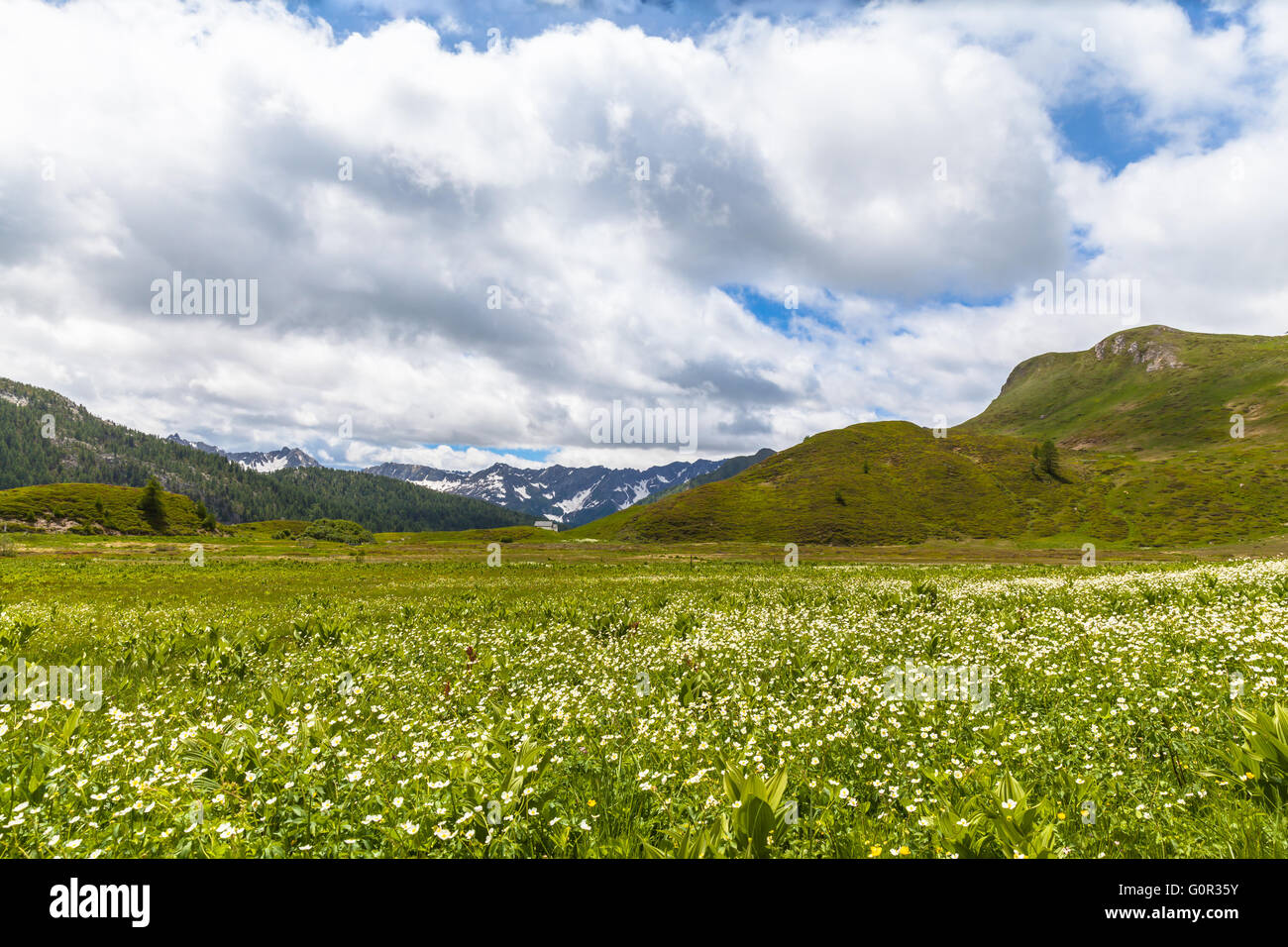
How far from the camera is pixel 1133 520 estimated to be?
441 feet

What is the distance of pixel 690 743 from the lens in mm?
7062

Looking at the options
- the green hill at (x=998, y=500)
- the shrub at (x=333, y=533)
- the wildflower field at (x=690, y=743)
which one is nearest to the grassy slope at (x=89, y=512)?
the shrub at (x=333, y=533)

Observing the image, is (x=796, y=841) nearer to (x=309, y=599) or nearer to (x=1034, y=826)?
(x=1034, y=826)

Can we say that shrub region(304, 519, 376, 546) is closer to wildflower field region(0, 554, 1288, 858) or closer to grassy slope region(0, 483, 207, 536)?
grassy slope region(0, 483, 207, 536)

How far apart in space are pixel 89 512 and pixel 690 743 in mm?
228260

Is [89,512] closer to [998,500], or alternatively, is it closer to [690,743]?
[690,743]

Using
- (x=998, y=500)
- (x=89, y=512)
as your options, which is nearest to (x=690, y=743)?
(x=998, y=500)

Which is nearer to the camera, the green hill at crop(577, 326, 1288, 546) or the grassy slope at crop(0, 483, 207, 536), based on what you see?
the green hill at crop(577, 326, 1288, 546)

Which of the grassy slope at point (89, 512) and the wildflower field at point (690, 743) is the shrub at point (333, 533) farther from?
the wildflower field at point (690, 743)

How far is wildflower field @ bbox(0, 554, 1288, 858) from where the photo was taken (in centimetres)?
427

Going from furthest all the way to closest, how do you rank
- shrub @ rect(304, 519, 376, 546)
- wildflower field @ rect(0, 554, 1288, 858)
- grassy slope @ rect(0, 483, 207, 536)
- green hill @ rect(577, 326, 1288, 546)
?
1. shrub @ rect(304, 519, 376, 546)
2. grassy slope @ rect(0, 483, 207, 536)
3. green hill @ rect(577, 326, 1288, 546)
4. wildflower field @ rect(0, 554, 1288, 858)

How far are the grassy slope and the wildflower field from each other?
195m

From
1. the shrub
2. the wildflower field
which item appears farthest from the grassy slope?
the wildflower field

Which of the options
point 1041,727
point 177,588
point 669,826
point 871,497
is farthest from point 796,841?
point 871,497
